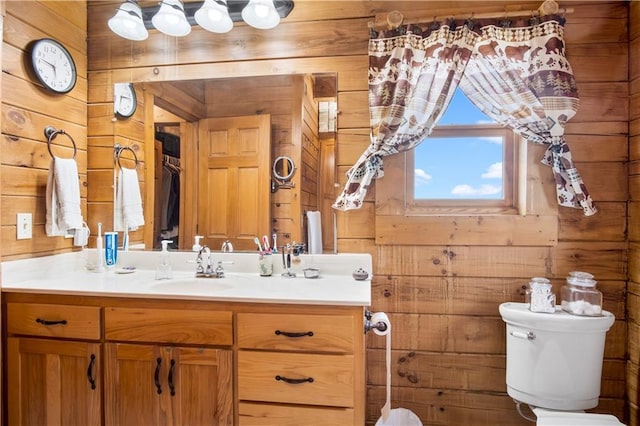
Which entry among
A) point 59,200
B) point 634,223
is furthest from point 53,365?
point 634,223

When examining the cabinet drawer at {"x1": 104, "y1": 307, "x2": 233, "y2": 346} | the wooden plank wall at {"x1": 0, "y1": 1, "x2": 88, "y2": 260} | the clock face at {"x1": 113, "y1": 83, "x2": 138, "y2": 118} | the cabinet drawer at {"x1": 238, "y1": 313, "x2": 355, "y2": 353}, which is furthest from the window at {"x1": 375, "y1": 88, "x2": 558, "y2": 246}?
the wooden plank wall at {"x1": 0, "y1": 1, "x2": 88, "y2": 260}

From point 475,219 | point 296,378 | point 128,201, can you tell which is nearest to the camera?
point 296,378

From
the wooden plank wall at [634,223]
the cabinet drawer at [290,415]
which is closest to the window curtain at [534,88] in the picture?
the wooden plank wall at [634,223]

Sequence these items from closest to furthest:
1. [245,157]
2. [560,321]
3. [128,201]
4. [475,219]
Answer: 1. [560,321]
2. [475,219]
3. [245,157]
4. [128,201]

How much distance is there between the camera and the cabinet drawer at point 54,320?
132cm

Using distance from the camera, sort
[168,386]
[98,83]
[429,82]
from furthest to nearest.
Result: [98,83]
[429,82]
[168,386]

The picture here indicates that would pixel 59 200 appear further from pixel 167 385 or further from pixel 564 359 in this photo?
pixel 564 359

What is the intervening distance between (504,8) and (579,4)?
13.3 inches

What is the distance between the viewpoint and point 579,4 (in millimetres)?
1552

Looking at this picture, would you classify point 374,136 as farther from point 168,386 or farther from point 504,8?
point 168,386

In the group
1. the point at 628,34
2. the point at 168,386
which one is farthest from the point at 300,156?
the point at 628,34

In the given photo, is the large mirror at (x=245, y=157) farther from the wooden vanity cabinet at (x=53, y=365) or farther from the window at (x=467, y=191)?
the wooden vanity cabinet at (x=53, y=365)

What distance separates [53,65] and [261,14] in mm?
1048

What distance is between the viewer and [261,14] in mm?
1563
